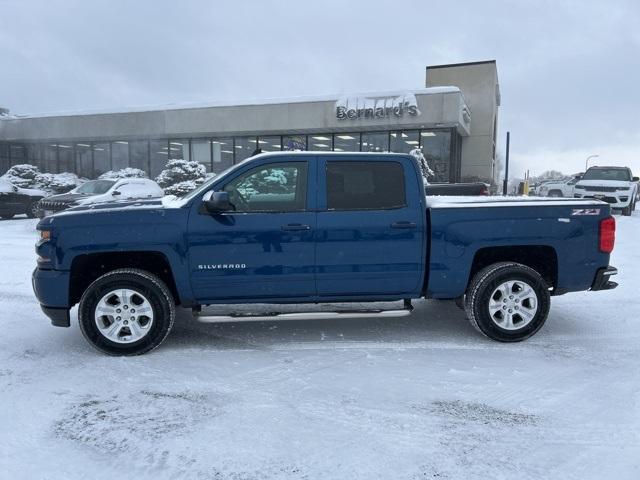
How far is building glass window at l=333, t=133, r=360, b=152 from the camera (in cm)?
2514

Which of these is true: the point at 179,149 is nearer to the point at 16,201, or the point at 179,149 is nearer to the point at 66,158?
the point at 66,158

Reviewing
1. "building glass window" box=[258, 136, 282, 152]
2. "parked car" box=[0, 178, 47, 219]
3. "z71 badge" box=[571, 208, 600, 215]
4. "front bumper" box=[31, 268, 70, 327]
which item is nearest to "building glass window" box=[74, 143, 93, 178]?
"building glass window" box=[258, 136, 282, 152]

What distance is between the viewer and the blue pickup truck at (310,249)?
4.49 m

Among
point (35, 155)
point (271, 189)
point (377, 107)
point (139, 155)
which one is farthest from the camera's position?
point (35, 155)

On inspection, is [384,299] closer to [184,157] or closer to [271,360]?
[271,360]

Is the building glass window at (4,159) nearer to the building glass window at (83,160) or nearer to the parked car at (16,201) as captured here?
the building glass window at (83,160)

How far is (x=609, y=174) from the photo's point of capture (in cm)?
2003

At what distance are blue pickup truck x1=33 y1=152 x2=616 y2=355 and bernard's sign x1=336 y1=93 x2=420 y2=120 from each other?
18.4m

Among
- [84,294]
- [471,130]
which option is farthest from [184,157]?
[84,294]

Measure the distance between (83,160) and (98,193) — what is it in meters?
17.0

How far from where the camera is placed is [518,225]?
4.76 metres

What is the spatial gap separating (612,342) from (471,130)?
25.1 metres

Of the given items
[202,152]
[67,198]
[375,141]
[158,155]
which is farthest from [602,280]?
[158,155]

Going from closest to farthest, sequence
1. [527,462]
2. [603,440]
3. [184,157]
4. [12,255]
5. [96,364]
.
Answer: [527,462] → [603,440] → [96,364] → [12,255] → [184,157]
